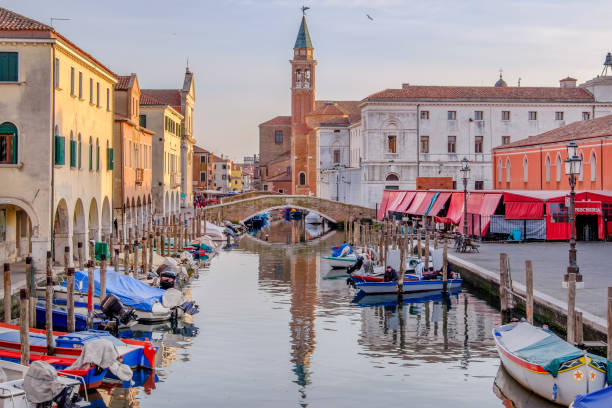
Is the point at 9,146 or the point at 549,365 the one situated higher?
the point at 9,146

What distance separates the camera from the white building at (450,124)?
5938cm

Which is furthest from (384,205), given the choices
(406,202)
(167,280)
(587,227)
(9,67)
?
(9,67)

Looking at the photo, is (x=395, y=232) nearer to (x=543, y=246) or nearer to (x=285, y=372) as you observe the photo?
(x=543, y=246)

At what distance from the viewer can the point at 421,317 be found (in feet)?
75.4

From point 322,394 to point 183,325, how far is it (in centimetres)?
720

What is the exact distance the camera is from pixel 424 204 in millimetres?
46844

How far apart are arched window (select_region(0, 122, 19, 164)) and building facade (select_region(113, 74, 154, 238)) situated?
40.3 feet

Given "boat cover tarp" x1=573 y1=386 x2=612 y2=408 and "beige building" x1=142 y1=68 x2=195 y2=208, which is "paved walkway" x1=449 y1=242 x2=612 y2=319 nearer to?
"boat cover tarp" x1=573 y1=386 x2=612 y2=408

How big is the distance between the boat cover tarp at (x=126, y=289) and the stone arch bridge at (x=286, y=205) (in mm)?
37763

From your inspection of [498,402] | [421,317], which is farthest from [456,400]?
[421,317]

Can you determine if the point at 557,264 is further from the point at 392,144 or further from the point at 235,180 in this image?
the point at 235,180

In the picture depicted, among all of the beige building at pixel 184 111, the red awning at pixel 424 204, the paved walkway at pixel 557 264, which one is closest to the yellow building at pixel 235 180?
the beige building at pixel 184 111

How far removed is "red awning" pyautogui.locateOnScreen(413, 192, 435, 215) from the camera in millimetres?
46031

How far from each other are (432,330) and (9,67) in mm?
13741
